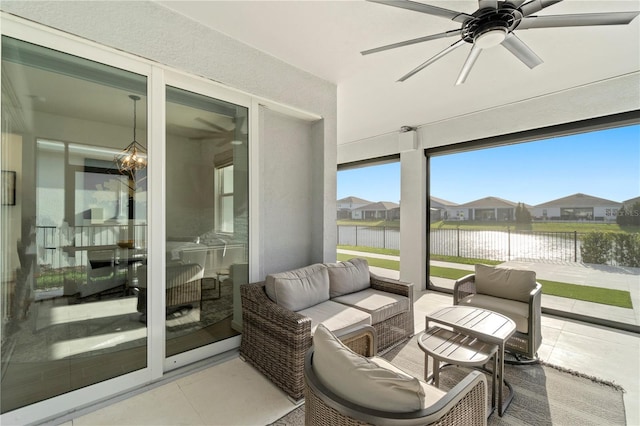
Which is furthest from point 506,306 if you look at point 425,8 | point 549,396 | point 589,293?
Result: point 425,8

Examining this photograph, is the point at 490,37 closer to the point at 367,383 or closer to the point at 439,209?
the point at 367,383

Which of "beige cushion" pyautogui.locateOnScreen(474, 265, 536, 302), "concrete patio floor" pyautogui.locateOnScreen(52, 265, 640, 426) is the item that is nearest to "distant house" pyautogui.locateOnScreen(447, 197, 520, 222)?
"beige cushion" pyautogui.locateOnScreen(474, 265, 536, 302)

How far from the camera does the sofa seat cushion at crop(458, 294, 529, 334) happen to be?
8.39 ft

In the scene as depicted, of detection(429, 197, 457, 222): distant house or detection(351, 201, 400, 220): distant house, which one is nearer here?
detection(429, 197, 457, 222): distant house

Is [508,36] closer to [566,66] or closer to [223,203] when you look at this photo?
[566,66]

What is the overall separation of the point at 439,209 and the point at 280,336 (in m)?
4.16

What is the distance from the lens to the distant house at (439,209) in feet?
17.3

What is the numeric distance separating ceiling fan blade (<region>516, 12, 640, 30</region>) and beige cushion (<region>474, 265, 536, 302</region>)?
84.5 inches

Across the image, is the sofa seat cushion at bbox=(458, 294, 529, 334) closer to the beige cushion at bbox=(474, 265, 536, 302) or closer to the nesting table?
the beige cushion at bbox=(474, 265, 536, 302)

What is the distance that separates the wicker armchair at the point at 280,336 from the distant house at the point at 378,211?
11.1 feet

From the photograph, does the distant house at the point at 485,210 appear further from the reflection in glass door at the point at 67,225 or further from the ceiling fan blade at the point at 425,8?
the reflection in glass door at the point at 67,225

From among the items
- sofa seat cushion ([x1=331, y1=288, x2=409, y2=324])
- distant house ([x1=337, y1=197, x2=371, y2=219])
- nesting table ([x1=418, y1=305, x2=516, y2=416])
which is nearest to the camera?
nesting table ([x1=418, y1=305, x2=516, y2=416])

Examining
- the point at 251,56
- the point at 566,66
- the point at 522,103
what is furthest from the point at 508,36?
the point at 522,103

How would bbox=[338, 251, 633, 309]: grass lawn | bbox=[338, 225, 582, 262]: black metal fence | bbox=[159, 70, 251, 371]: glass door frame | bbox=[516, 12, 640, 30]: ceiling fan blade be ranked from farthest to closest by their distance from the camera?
1. bbox=[338, 225, 582, 262]: black metal fence
2. bbox=[338, 251, 633, 309]: grass lawn
3. bbox=[159, 70, 251, 371]: glass door frame
4. bbox=[516, 12, 640, 30]: ceiling fan blade
